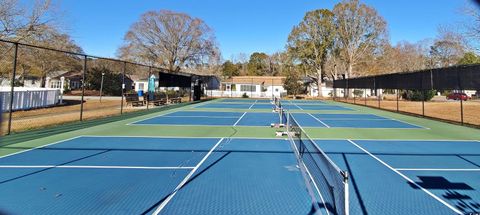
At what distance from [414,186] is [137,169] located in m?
5.38

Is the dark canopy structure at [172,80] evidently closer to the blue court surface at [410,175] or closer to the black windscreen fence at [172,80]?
the black windscreen fence at [172,80]

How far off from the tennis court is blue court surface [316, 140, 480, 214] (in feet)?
0.07

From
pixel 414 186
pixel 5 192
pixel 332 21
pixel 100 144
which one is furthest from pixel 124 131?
pixel 332 21

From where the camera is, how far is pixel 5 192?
16.3 ft

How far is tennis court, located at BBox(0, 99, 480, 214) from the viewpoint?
4488 mm

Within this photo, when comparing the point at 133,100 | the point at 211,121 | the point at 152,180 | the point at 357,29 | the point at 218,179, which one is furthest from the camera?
the point at 357,29

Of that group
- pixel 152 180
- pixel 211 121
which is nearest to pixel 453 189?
pixel 152 180

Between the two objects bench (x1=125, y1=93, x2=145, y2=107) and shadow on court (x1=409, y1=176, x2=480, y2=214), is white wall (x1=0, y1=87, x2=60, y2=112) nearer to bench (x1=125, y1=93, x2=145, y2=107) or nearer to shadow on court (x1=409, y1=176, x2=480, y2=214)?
bench (x1=125, y1=93, x2=145, y2=107)

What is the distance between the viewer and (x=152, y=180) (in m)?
5.73

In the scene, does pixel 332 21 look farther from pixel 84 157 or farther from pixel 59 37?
pixel 84 157

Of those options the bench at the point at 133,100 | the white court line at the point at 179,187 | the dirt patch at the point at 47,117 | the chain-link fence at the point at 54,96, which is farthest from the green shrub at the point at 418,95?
the white court line at the point at 179,187

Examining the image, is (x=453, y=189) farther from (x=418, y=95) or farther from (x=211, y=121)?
(x=418, y=95)

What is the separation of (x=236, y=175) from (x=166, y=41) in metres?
45.6

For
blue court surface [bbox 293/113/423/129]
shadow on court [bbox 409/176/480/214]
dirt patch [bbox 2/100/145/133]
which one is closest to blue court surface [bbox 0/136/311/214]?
shadow on court [bbox 409/176/480/214]
